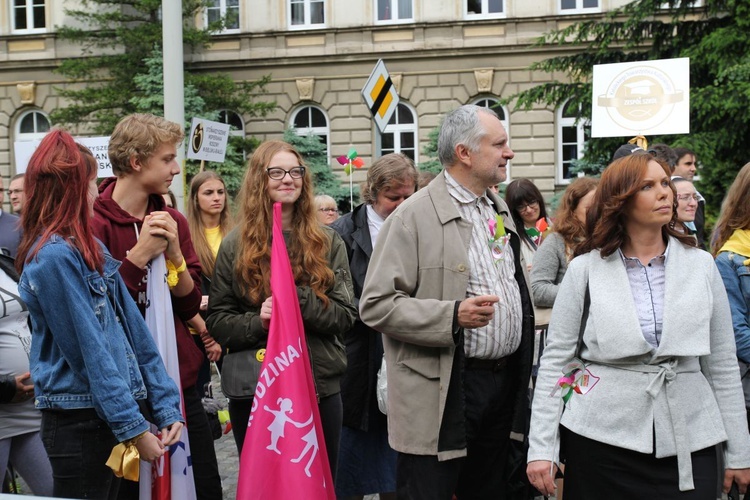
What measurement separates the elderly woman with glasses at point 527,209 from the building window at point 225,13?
21429 millimetres

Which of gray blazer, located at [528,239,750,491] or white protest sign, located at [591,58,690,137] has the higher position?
white protest sign, located at [591,58,690,137]

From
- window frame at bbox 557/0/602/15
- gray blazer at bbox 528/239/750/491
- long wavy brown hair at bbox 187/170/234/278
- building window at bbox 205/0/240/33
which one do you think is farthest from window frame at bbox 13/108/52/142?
gray blazer at bbox 528/239/750/491

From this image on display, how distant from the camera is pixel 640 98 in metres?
8.07

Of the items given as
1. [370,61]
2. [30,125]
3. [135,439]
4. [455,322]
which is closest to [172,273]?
[135,439]

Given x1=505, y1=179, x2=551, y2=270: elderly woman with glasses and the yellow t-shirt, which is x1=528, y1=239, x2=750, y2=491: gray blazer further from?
the yellow t-shirt

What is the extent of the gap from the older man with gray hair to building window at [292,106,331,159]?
23.4 m

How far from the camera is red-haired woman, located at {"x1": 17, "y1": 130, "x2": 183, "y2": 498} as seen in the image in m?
2.96

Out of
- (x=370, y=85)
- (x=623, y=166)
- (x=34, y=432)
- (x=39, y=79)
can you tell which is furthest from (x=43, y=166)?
(x=39, y=79)

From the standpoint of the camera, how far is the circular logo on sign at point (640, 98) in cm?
788

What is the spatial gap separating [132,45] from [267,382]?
24.0m

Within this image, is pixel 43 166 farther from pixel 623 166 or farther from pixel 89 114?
pixel 89 114

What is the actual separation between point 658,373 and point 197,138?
8.18 metres

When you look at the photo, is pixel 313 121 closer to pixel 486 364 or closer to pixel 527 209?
pixel 527 209

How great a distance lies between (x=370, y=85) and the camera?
8.12 metres
